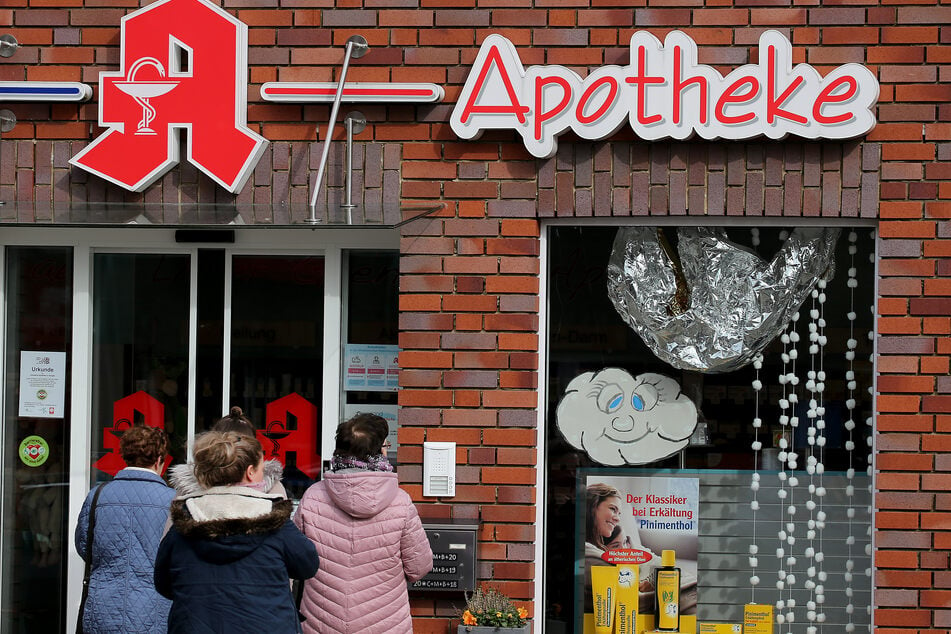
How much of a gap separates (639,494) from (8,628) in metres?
3.35

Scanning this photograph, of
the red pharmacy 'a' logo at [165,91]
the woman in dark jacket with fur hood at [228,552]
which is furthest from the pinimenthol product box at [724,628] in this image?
the red pharmacy 'a' logo at [165,91]

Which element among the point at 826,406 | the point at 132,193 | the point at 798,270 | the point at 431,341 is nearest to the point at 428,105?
the point at 431,341

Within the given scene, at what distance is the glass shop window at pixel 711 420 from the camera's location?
5809mm

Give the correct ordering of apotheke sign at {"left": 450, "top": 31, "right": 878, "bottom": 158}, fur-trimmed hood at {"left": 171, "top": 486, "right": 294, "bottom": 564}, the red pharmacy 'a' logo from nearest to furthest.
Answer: fur-trimmed hood at {"left": 171, "top": 486, "right": 294, "bottom": 564}
apotheke sign at {"left": 450, "top": 31, "right": 878, "bottom": 158}
the red pharmacy 'a' logo

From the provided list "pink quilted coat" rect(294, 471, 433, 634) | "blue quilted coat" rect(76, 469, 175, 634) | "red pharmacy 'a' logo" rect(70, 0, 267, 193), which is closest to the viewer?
"pink quilted coat" rect(294, 471, 433, 634)

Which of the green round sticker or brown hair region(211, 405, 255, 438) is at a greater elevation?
brown hair region(211, 405, 255, 438)

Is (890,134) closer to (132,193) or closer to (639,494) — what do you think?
(639,494)

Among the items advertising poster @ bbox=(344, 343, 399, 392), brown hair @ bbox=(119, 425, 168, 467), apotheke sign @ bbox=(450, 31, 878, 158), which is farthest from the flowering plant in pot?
apotheke sign @ bbox=(450, 31, 878, 158)

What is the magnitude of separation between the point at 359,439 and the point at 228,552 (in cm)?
86

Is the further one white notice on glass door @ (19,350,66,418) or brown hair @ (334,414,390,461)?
white notice on glass door @ (19,350,66,418)

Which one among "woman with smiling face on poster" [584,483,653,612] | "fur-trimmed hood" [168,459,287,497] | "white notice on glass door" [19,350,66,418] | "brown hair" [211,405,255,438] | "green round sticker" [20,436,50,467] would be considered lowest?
"woman with smiling face on poster" [584,483,653,612]

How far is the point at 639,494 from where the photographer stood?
5906mm

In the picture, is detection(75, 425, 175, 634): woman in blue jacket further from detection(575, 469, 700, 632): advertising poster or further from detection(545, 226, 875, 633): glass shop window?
detection(575, 469, 700, 632): advertising poster

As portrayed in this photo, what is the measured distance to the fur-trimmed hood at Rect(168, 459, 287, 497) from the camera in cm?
405
